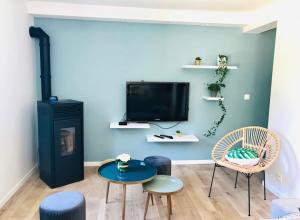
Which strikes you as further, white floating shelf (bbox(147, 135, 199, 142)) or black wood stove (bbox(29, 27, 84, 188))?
white floating shelf (bbox(147, 135, 199, 142))

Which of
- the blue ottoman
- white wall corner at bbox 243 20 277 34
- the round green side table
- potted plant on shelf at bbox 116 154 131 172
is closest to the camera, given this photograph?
the blue ottoman

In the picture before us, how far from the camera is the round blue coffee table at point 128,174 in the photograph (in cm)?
224

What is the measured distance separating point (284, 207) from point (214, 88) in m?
2.19

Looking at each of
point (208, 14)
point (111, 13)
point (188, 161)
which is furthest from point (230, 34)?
point (188, 161)

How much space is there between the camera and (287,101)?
2.82 m

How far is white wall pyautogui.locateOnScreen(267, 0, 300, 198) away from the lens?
2.69 m

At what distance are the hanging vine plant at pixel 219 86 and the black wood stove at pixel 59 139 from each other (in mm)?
2031

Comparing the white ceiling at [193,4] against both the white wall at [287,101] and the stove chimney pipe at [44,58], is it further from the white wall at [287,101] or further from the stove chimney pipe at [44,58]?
the stove chimney pipe at [44,58]

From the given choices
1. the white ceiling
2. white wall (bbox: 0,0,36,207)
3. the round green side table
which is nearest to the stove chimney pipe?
white wall (bbox: 0,0,36,207)

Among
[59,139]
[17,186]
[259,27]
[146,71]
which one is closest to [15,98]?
[59,139]

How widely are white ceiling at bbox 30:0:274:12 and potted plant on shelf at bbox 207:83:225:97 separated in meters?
1.11

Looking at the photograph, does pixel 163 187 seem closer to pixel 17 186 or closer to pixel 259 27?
pixel 17 186

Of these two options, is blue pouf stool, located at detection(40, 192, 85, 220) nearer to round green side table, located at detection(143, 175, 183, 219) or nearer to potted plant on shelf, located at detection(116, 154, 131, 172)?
potted plant on shelf, located at detection(116, 154, 131, 172)

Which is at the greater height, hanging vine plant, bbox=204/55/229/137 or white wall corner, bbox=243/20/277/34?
white wall corner, bbox=243/20/277/34
